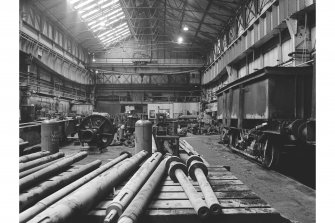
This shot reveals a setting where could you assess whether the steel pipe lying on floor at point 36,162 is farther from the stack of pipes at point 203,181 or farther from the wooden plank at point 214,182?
the stack of pipes at point 203,181

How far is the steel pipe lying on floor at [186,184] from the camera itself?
4.97 ft

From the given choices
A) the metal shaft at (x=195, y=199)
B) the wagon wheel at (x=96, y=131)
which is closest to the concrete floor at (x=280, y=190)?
the metal shaft at (x=195, y=199)

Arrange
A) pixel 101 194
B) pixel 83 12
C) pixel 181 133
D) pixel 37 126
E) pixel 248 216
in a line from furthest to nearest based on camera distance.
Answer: pixel 83 12 < pixel 181 133 < pixel 37 126 < pixel 101 194 < pixel 248 216

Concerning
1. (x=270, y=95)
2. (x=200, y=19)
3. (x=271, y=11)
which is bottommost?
(x=270, y=95)

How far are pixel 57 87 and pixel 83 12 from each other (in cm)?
621

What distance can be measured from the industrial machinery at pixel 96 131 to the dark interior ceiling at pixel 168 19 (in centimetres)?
945

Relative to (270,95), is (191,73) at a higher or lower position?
higher

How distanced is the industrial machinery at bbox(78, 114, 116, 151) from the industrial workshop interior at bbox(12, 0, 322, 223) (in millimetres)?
36

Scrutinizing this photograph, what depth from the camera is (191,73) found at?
2498 centimetres

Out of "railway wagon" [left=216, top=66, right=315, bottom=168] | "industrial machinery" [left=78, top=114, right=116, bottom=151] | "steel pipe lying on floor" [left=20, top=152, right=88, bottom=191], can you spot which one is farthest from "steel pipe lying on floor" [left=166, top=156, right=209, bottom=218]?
"industrial machinery" [left=78, top=114, right=116, bottom=151]

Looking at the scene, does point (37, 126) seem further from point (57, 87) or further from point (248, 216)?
point (57, 87)

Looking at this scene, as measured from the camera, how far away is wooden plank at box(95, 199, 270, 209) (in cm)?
166

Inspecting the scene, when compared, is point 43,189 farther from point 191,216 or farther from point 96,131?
point 96,131
